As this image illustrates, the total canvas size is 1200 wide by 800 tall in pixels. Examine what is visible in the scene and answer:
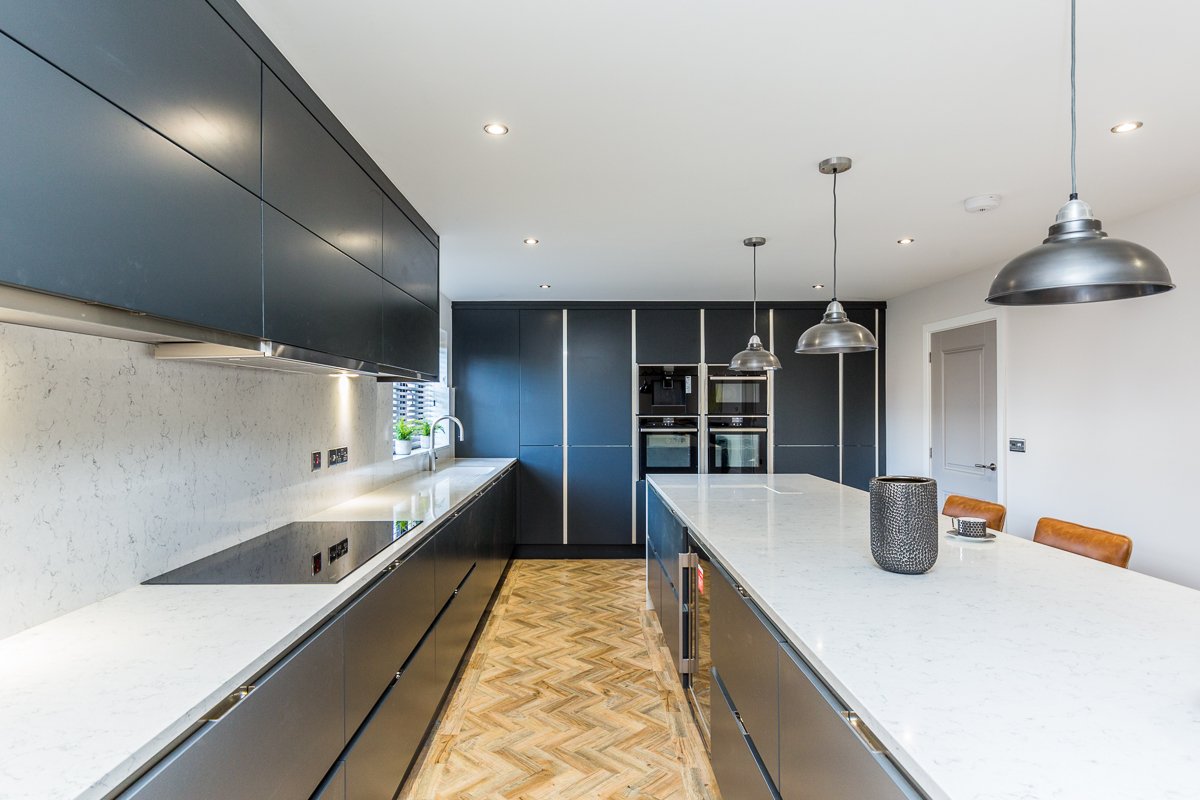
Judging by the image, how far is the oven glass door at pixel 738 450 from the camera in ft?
18.9

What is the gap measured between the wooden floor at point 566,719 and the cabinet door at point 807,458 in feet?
8.02

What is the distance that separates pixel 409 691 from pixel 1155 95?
3.18 meters

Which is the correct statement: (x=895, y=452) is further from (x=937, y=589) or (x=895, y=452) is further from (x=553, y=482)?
(x=937, y=589)

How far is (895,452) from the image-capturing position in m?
5.75

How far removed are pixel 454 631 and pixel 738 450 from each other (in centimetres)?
355

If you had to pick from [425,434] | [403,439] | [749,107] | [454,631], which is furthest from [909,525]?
[425,434]

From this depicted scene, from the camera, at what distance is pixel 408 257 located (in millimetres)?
3039

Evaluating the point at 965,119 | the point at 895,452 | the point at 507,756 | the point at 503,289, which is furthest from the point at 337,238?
the point at 895,452

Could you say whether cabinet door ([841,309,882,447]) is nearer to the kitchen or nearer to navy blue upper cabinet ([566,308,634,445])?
the kitchen

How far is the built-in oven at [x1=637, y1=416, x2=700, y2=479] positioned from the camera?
577 centimetres

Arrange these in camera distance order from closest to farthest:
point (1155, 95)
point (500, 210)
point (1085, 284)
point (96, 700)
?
point (96, 700)
point (1085, 284)
point (1155, 95)
point (500, 210)

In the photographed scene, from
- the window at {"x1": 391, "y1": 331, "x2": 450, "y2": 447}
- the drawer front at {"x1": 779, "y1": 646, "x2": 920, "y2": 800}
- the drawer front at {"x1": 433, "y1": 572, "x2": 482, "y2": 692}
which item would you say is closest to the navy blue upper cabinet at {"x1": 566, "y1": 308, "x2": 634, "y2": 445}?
the window at {"x1": 391, "y1": 331, "x2": 450, "y2": 447}

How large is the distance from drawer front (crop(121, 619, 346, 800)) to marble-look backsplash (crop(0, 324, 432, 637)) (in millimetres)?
563

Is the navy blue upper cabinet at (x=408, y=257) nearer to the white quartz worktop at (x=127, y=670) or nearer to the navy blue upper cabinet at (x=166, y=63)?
the navy blue upper cabinet at (x=166, y=63)
